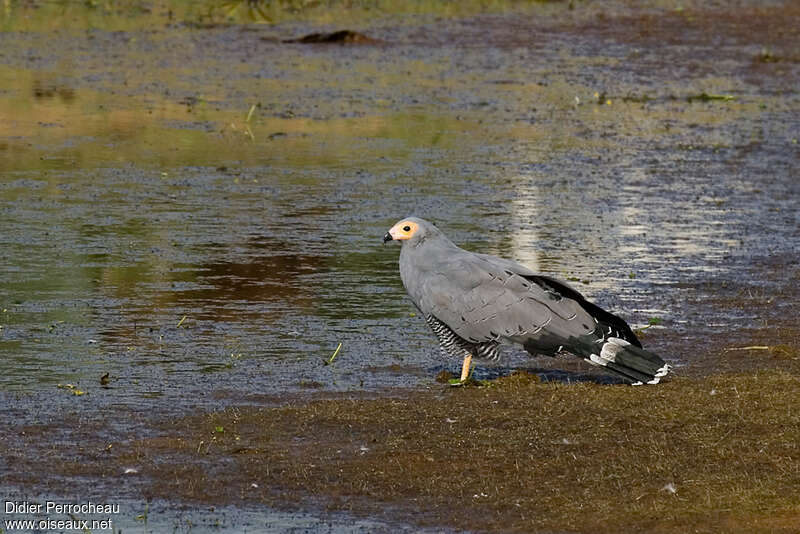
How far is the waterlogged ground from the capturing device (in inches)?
270

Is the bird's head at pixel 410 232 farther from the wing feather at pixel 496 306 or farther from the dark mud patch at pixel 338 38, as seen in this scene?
the dark mud patch at pixel 338 38

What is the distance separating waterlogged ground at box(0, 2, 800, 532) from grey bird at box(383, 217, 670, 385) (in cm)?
22

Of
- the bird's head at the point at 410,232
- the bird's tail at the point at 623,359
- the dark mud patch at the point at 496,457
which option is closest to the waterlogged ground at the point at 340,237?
the dark mud patch at the point at 496,457

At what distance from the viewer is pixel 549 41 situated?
2584 centimetres

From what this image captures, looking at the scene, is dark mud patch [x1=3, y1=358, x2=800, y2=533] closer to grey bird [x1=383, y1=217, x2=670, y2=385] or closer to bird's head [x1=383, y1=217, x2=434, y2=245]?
grey bird [x1=383, y1=217, x2=670, y2=385]

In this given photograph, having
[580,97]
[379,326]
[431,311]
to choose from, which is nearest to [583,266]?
[379,326]

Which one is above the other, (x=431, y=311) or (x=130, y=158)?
(x=431, y=311)

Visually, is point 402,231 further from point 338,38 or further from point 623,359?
point 338,38

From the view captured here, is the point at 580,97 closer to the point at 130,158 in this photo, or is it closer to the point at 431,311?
the point at 130,158

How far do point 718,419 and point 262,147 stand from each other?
→ 9.48 m

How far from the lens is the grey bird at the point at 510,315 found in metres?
7.89

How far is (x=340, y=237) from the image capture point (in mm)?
12188

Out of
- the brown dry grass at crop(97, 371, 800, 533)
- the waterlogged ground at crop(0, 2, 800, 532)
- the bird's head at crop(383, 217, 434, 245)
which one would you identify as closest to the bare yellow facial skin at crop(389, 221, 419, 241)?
the bird's head at crop(383, 217, 434, 245)

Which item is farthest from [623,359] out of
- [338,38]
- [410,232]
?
[338,38]
